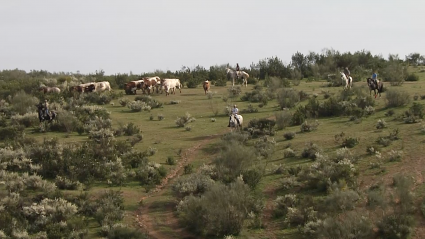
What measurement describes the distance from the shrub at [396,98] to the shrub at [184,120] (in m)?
11.7

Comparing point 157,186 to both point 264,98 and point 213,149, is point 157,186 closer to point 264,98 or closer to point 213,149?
point 213,149

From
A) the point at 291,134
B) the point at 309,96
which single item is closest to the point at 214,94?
the point at 309,96

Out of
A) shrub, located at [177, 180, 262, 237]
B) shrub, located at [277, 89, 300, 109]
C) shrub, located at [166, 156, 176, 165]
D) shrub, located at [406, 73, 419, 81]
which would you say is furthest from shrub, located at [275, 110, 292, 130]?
shrub, located at [406, 73, 419, 81]

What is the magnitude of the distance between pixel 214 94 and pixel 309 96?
769 cm

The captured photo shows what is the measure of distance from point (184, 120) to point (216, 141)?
587cm

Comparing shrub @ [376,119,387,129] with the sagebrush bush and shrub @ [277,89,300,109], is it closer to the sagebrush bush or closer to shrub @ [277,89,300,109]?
the sagebrush bush

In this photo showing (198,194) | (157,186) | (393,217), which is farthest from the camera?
(157,186)

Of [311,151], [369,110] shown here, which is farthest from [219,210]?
[369,110]

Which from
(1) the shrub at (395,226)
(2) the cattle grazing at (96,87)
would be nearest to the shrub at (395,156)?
(1) the shrub at (395,226)

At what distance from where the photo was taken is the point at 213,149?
27.9 m

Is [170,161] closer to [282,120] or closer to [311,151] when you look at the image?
[311,151]

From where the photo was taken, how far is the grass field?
20.4 meters

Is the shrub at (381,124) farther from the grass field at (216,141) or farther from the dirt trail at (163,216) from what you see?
the dirt trail at (163,216)

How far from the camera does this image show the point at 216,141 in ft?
96.3
